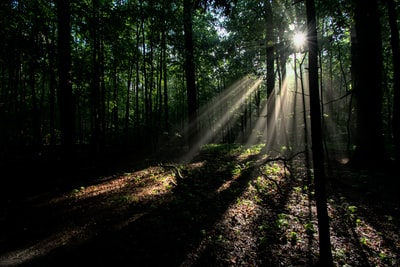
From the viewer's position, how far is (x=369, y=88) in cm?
860

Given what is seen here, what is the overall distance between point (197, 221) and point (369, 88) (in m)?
8.77

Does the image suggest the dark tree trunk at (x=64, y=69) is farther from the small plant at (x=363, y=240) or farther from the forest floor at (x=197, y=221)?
the small plant at (x=363, y=240)

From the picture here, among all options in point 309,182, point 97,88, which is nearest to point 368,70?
point 309,182

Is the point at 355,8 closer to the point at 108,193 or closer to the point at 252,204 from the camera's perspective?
the point at 252,204

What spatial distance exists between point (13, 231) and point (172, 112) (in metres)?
31.9

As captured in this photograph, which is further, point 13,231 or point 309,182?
point 309,182

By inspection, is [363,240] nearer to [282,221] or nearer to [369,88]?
[282,221]

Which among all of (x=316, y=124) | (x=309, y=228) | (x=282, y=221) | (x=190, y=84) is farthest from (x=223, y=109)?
(x=316, y=124)

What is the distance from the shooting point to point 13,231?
16.4 ft

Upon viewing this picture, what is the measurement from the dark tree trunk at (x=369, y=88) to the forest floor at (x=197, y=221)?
1133 mm

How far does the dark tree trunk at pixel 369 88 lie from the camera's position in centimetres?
845

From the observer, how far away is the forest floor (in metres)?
4.03

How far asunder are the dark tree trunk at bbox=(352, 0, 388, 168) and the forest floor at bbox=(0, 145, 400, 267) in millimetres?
1133

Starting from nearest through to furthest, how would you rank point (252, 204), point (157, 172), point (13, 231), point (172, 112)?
point (13, 231), point (252, 204), point (157, 172), point (172, 112)
